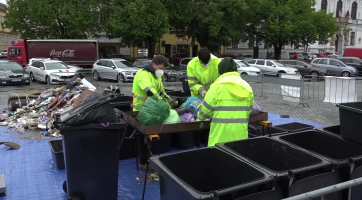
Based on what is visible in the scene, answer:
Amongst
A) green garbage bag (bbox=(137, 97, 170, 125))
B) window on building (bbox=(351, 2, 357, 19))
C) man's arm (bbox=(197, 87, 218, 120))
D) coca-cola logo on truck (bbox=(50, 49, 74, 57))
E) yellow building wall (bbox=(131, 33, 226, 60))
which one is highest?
window on building (bbox=(351, 2, 357, 19))

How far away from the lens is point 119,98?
7.40 metres

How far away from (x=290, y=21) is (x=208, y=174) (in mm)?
34043

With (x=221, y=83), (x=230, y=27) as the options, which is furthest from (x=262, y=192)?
(x=230, y=27)

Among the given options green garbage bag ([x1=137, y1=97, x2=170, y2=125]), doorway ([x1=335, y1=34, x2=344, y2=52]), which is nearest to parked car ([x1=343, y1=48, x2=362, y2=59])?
green garbage bag ([x1=137, y1=97, x2=170, y2=125])

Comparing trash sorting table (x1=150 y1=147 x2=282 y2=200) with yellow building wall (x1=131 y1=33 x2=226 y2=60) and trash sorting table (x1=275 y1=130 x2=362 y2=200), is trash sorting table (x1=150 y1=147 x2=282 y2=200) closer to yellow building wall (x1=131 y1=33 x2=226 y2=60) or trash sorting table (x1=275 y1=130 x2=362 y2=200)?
trash sorting table (x1=275 y1=130 x2=362 y2=200)

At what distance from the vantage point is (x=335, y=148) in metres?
3.87

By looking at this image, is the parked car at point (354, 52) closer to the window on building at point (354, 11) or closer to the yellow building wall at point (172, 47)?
the yellow building wall at point (172, 47)

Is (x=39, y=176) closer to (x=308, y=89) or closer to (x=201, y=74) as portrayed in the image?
(x=201, y=74)

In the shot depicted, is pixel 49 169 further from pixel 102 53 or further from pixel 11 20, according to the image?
pixel 102 53

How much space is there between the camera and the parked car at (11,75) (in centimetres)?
1816

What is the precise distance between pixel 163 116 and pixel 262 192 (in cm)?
227

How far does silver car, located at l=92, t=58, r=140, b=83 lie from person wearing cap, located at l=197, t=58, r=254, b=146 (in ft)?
50.8

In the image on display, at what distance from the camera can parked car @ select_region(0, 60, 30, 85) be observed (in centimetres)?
1816

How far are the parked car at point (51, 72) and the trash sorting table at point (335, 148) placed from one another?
16383mm
